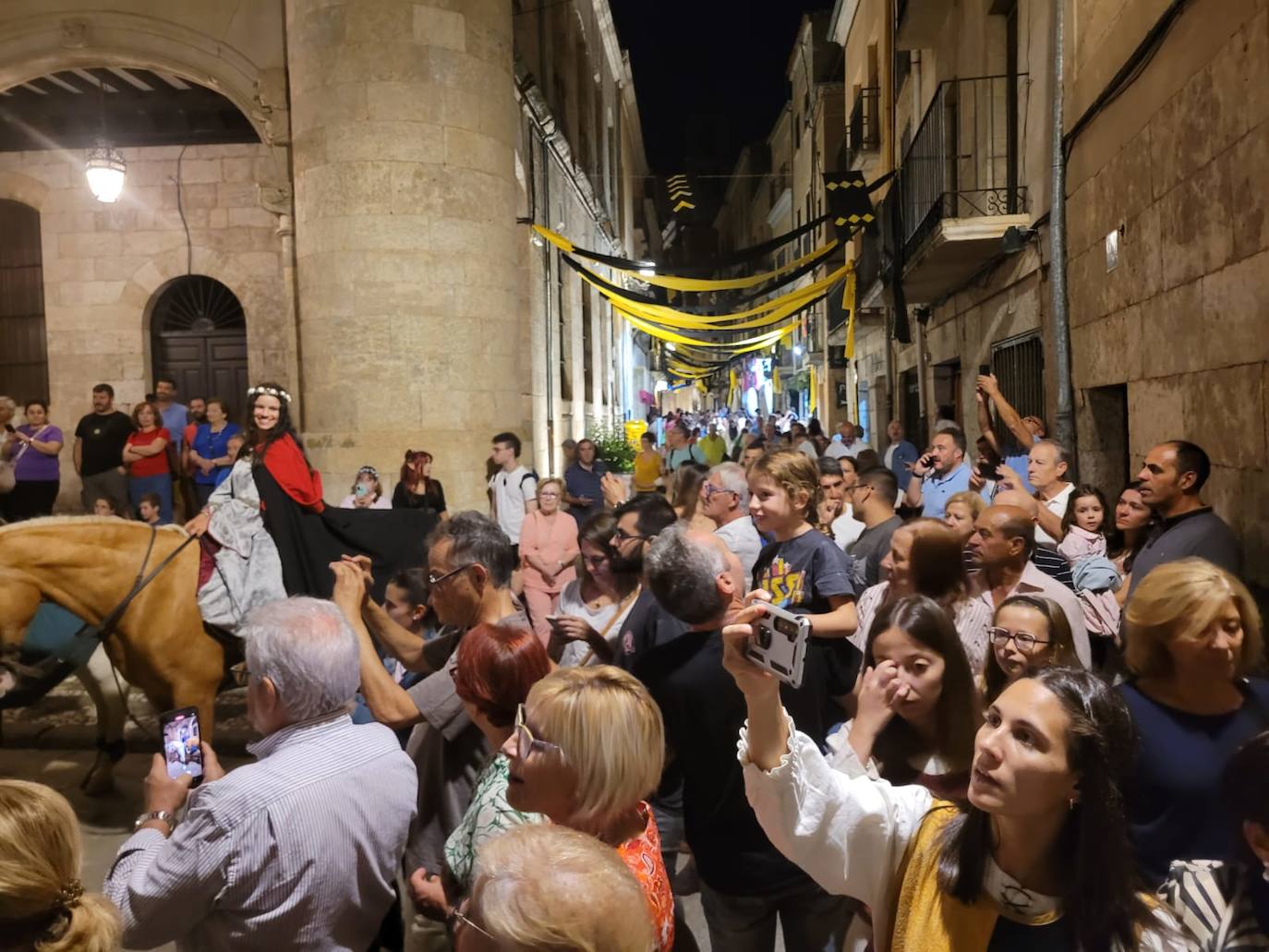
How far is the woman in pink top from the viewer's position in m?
5.93

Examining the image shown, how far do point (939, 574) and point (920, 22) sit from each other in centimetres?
1100

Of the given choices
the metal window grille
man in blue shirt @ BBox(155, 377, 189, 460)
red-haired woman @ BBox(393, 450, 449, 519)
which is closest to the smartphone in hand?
red-haired woman @ BBox(393, 450, 449, 519)

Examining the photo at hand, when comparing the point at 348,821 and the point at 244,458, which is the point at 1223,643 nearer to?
the point at 348,821

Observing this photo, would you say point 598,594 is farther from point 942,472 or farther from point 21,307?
point 21,307

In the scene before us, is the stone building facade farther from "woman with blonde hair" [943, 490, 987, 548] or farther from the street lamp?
"woman with blonde hair" [943, 490, 987, 548]

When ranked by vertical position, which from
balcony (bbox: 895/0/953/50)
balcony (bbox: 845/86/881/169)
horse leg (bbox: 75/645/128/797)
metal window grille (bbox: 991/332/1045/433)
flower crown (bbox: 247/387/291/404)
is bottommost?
horse leg (bbox: 75/645/128/797)

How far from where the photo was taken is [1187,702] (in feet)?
7.35

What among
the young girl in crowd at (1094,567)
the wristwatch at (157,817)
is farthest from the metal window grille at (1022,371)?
the wristwatch at (157,817)

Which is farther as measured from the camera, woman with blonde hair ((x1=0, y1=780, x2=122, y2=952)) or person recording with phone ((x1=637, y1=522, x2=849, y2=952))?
person recording with phone ((x1=637, y1=522, x2=849, y2=952))

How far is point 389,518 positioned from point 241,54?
265 inches

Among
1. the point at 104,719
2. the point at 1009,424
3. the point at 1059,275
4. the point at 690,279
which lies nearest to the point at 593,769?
the point at 104,719

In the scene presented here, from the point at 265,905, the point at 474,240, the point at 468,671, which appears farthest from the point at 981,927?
the point at 474,240

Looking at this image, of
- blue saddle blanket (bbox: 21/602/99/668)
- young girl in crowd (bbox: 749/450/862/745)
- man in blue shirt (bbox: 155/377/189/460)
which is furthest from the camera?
man in blue shirt (bbox: 155/377/189/460)

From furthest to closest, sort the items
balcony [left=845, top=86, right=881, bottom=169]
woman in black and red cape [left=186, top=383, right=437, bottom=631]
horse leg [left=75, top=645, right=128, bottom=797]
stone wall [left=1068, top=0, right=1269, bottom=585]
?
balcony [left=845, top=86, right=881, bottom=169], horse leg [left=75, top=645, right=128, bottom=797], woman in black and red cape [left=186, top=383, right=437, bottom=631], stone wall [left=1068, top=0, right=1269, bottom=585]
